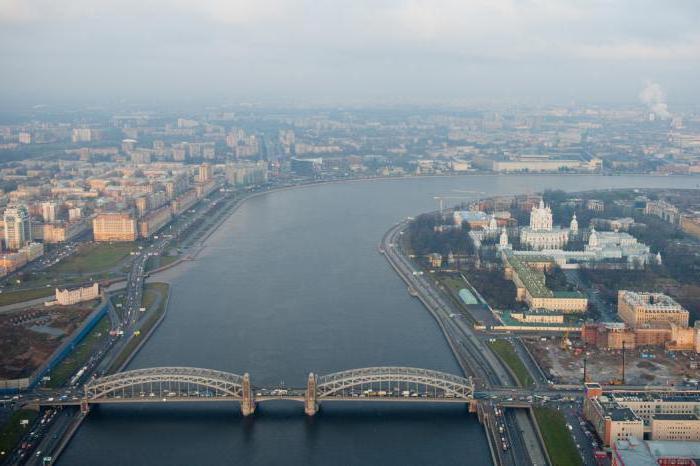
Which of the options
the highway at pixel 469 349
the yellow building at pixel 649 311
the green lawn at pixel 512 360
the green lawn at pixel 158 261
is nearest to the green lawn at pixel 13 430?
the highway at pixel 469 349

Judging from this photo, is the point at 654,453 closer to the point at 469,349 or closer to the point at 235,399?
the point at 469,349

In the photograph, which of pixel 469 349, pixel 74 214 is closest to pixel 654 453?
pixel 469 349

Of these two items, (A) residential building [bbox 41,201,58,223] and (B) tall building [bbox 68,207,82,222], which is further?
(B) tall building [bbox 68,207,82,222]

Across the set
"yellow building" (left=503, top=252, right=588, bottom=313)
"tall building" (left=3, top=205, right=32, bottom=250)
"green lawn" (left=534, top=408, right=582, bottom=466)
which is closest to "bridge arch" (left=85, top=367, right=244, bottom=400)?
"green lawn" (left=534, top=408, right=582, bottom=466)

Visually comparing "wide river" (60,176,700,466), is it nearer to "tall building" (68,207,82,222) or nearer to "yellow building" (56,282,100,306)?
"yellow building" (56,282,100,306)

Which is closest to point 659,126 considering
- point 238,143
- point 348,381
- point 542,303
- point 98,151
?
point 238,143

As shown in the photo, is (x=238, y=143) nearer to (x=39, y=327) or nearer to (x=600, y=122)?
(x=600, y=122)
